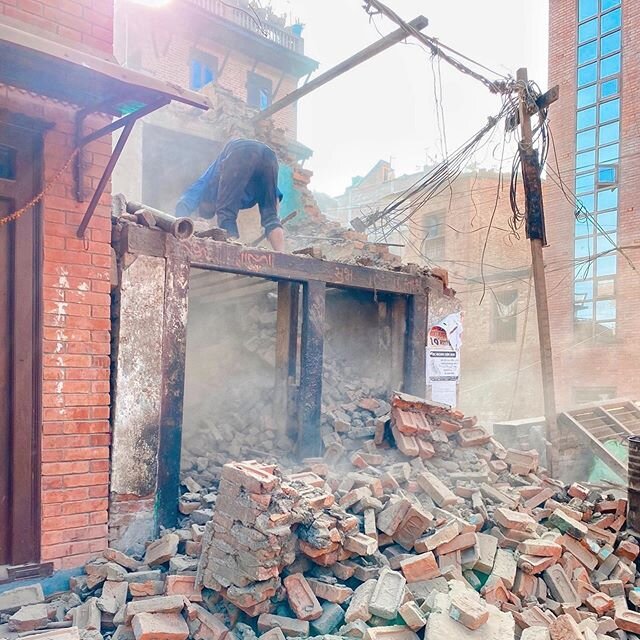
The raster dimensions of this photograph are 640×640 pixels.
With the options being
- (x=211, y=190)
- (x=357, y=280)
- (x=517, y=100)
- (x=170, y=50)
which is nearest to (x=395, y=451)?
(x=357, y=280)

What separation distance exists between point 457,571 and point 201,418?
335 cm

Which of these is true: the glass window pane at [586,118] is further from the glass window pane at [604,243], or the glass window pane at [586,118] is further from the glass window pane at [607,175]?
the glass window pane at [604,243]

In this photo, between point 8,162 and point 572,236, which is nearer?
point 8,162

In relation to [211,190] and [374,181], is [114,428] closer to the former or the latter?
[211,190]

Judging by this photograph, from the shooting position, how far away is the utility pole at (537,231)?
23.0 feet

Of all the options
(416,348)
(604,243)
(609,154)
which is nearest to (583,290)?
(604,243)

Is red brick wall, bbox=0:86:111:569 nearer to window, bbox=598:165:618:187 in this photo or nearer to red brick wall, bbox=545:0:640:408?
red brick wall, bbox=545:0:640:408

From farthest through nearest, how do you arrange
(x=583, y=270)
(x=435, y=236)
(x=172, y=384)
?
(x=435, y=236)
(x=583, y=270)
(x=172, y=384)

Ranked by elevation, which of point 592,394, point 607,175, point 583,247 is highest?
point 607,175

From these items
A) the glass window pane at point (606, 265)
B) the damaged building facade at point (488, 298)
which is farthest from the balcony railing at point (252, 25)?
the glass window pane at point (606, 265)

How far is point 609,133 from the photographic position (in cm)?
1562

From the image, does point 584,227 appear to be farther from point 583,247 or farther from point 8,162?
point 8,162

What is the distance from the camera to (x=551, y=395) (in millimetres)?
7043

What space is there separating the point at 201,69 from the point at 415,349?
16720mm
